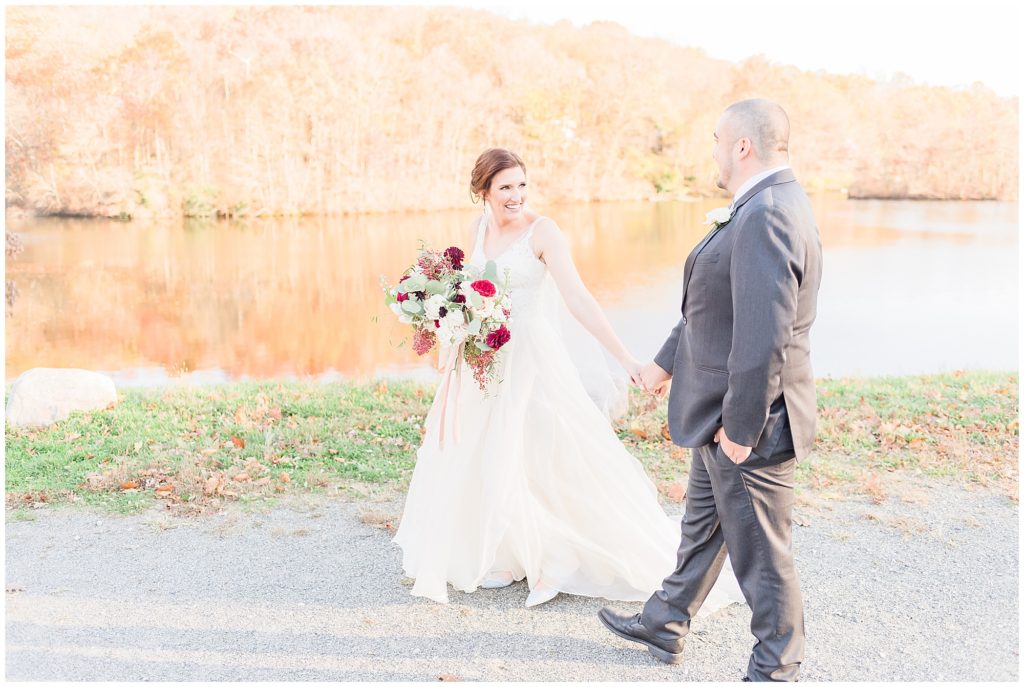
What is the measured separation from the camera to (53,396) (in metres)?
7.05

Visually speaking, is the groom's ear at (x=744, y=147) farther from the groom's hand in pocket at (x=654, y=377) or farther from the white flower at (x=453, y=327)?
the white flower at (x=453, y=327)

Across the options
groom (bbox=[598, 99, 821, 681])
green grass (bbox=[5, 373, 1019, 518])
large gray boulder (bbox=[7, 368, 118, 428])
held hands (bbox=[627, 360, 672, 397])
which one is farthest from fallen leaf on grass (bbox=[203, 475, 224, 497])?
groom (bbox=[598, 99, 821, 681])

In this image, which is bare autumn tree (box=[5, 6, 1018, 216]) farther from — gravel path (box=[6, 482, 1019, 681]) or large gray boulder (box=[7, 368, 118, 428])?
gravel path (box=[6, 482, 1019, 681])

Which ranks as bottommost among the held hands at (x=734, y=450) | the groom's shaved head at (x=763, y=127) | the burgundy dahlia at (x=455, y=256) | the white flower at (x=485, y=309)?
the held hands at (x=734, y=450)

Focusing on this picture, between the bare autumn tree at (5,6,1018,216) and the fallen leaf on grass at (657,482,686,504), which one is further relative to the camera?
the bare autumn tree at (5,6,1018,216)

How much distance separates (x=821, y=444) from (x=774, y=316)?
414 cm

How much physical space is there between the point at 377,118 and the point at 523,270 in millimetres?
35070

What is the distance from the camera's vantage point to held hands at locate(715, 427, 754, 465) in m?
2.96

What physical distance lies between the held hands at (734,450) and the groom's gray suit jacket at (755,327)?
5 cm

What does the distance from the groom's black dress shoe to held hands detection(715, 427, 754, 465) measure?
3.26ft

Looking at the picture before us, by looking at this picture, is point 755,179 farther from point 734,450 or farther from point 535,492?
point 535,492

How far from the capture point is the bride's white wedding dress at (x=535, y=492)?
4.08 metres

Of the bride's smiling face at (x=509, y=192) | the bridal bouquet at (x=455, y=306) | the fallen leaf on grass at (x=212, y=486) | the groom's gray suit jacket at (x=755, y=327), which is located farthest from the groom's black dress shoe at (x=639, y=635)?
the fallen leaf on grass at (x=212, y=486)

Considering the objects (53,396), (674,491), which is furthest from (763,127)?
(53,396)
